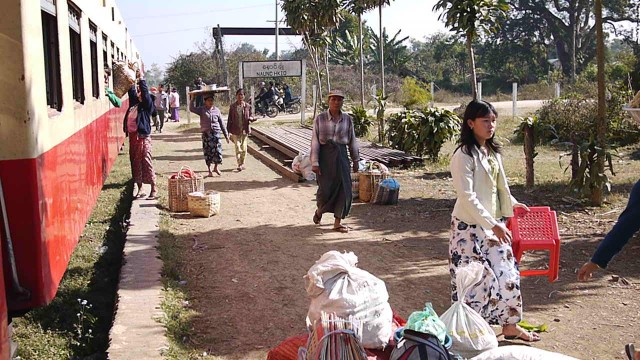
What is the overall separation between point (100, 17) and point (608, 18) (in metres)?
41.8

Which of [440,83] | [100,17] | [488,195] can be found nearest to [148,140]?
[100,17]

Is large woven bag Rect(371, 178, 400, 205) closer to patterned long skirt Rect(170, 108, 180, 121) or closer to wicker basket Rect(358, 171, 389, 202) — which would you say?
wicker basket Rect(358, 171, 389, 202)

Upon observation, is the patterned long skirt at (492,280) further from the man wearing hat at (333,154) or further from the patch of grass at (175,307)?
the man wearing hat at (333,154)

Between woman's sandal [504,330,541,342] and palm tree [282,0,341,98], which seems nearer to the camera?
woman's sandal [504,330,541,342]

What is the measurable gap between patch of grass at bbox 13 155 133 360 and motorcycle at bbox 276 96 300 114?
22476 millimetres

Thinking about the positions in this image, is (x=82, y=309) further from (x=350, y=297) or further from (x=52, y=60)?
(x=350, y=297)

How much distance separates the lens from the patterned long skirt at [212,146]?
1308 centimetres

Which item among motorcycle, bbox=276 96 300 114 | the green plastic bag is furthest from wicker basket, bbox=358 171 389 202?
motorcycle, bbox=276 96 300 114

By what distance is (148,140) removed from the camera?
33.9 ft

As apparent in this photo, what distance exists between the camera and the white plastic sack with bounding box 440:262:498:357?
3.99 meters

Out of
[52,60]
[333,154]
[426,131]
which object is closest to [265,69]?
[426,131]

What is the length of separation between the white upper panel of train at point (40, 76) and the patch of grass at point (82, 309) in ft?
5.18

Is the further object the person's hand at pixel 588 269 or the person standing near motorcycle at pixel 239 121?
the person standing near motorcycle at pixel 239 121

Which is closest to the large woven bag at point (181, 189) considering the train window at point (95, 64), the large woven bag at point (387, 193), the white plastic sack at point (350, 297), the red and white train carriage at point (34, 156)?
the train window at point (95, 64)
